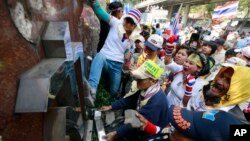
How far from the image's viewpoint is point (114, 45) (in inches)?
158

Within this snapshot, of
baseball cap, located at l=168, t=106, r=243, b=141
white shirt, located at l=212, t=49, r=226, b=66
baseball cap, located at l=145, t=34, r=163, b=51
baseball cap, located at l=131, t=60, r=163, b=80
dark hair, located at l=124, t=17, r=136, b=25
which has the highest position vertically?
dark hair, located at l=124, t=17, r=136, b=25

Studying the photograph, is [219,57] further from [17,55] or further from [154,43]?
[17,55]

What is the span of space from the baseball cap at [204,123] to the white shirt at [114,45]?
2.15 meters

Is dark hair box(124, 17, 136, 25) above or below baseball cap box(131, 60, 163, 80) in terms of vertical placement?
above

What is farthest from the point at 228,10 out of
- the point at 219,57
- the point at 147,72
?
the point at 147,72

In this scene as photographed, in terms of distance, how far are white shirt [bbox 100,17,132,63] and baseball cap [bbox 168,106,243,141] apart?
2148mm

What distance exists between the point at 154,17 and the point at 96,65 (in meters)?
17.8

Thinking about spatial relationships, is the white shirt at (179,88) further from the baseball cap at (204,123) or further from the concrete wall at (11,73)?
the concrete wall at (11,73)

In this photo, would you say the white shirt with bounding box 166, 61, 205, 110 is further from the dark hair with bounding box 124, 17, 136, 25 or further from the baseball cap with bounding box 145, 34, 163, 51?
the dark hair with bounding box 124, 17, 136, 25

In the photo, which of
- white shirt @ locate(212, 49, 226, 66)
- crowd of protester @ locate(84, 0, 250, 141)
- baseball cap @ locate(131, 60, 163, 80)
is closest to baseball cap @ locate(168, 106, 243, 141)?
crowd of protester @ locate(84, 0, 250, 141)

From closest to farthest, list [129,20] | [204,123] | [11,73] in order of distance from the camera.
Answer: [11,73] < [204,123] < [129,20]

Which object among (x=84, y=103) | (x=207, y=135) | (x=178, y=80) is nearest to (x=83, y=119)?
(x=84, y=103)

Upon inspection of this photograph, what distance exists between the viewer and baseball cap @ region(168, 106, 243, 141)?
175 centimetres

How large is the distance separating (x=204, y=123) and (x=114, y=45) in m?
2.45
